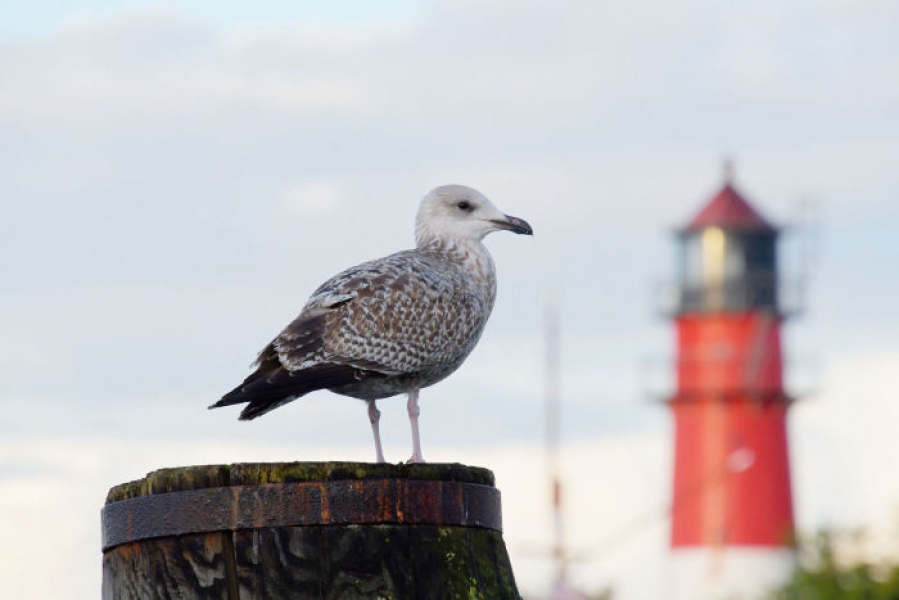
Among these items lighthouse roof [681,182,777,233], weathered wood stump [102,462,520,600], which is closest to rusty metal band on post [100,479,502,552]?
weathered wood stump [102,462,520,600]

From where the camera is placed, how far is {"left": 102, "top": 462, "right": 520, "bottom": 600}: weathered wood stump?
675 cm

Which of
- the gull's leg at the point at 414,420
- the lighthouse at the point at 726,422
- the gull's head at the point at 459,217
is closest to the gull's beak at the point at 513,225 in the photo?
the gull's head at the point at 459,217

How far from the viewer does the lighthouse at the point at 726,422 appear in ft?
231

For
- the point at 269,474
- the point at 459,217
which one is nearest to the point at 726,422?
the point at 459,217

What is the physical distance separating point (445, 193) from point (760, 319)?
2431 inches

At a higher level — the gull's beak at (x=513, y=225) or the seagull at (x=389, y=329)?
the gull's beak at (x=513, y=225)

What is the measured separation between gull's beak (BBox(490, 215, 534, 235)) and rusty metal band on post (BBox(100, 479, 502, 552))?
19.2ft

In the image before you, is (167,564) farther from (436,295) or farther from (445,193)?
(445,193)

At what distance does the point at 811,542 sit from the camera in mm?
43219

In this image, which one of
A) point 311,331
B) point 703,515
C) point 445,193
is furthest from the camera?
point 703,515

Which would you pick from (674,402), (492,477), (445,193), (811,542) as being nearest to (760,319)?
(674,402)

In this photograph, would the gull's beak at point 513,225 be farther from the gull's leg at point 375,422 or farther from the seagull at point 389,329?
the gull's leg at point 375,422

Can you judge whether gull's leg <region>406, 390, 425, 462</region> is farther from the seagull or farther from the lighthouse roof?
the lighthouse roof

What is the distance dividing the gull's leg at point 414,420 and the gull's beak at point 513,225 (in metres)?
1.32
